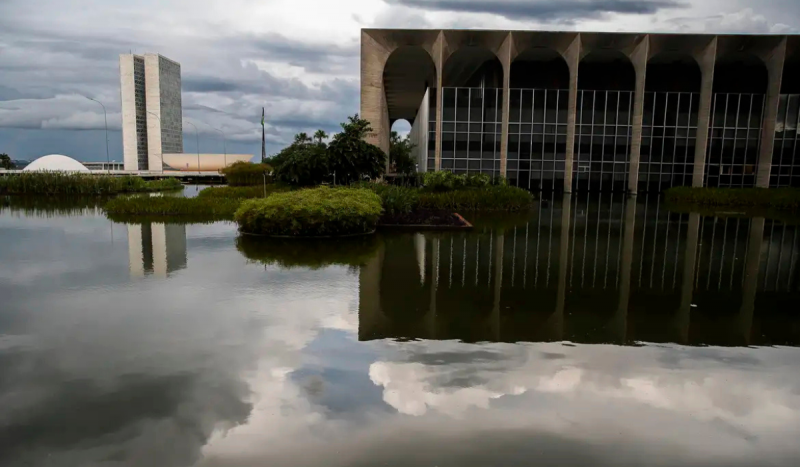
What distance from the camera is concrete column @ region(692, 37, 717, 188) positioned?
35312 millimetres

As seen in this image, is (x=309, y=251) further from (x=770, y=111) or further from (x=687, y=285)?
(x=770, y=111)

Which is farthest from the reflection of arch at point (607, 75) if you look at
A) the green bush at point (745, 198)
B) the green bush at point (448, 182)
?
the green bush at point (448, 182)

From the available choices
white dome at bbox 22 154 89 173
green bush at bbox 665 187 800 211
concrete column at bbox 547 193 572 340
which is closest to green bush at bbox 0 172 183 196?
concrete column at bbox 547 193 572 340

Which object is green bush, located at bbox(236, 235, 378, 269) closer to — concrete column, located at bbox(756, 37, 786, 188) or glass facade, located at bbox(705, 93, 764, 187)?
glass facade, located at bbox(705, 93, 764, 187)

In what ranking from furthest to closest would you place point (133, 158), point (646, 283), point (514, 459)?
1. point (133, 158)
2. point (646, 283)
3. point (514, 459)

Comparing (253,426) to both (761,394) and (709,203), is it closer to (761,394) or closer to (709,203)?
(761,394)

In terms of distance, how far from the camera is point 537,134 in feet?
127

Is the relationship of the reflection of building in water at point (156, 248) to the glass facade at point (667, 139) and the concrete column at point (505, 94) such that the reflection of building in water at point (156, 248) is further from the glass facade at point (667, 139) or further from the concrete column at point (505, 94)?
the glass facade at point (667, 139)

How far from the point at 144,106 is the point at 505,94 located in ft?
313

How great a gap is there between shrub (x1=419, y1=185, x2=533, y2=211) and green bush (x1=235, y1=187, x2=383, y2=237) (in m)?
6.83

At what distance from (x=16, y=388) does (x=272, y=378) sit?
237cm

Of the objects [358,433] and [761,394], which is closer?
[358,433]

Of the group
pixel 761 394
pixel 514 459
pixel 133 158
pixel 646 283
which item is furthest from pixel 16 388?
pixel 133 158

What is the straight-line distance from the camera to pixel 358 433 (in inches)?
173
